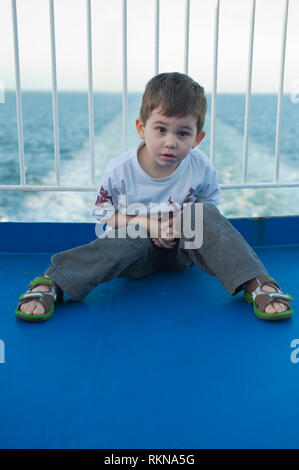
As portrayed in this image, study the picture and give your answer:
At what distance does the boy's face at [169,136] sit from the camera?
1267 mm

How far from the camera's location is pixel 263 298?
1.20m

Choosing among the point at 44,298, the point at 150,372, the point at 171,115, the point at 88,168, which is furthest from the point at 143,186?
the point at 88,168

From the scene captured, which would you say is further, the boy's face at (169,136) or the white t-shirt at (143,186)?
the white t-shirt at (143,186)

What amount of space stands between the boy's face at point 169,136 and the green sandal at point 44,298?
0.47 metres

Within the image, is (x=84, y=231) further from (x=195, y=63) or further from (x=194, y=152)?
(x=195, y=63)

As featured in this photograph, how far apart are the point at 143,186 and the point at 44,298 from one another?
0.45m

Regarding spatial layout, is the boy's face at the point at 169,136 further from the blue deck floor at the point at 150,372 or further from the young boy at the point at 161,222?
the blue deck floor at the point at 150,372

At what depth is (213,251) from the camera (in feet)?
4.27


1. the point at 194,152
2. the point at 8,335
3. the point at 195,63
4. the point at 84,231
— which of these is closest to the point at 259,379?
the point at 8,335

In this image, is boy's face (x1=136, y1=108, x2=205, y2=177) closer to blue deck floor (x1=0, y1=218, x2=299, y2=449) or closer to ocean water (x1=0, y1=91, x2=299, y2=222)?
blue deck floor (x1=0, y1=218, x2=299, y2=449)

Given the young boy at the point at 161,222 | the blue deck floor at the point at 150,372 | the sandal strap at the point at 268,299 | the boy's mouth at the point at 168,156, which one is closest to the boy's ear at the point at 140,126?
the young boy at the point at 161,222

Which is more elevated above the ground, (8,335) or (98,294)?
(98,294)

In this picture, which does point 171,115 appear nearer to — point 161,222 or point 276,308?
point 161,222
